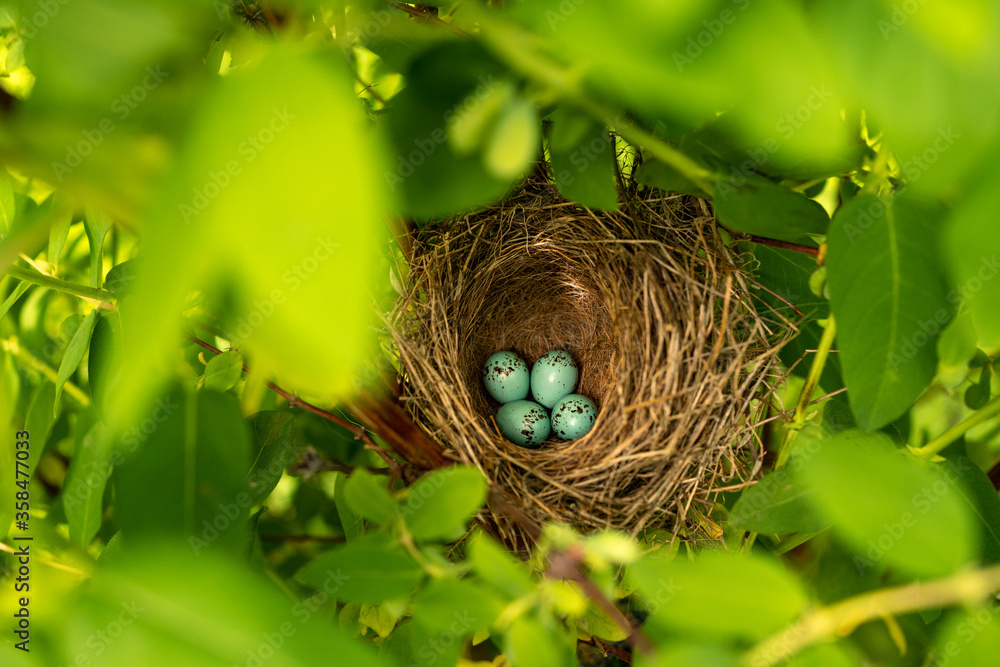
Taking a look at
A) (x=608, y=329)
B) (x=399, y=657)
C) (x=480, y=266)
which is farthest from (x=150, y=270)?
(x=608, y=329)

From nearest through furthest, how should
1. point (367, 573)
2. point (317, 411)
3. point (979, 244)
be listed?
point (979, 244) → point (367, 573) → point (317, 411)

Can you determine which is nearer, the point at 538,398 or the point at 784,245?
the point at 784,245

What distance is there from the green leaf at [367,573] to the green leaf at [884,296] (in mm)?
358

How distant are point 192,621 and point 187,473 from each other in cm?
27

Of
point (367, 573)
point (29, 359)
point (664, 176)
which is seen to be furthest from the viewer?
point (29, 359)

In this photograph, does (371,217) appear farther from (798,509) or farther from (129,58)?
(798,509)

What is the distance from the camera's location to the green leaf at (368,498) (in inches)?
17.3

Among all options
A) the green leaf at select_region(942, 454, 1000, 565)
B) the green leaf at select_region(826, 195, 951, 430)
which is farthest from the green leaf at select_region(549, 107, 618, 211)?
the green leaf at select_region(942, 454, 1000, 565)

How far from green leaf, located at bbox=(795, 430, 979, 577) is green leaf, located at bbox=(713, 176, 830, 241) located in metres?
0.21

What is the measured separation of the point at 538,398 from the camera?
127 centimetres

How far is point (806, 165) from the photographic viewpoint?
52 centimetres

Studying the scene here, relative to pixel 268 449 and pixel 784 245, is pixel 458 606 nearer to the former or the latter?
pixel 268 449

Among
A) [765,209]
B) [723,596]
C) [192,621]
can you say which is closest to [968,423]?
[765,209]

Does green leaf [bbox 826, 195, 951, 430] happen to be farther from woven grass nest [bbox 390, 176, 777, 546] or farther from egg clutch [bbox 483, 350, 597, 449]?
egg clutch [bbox 483, 350, 597, 449]
